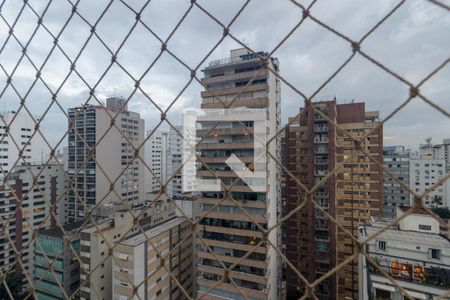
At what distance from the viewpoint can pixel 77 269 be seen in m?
6.40

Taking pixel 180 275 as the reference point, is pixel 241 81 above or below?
above

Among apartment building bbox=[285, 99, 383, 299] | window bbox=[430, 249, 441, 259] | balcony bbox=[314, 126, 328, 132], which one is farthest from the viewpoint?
balcony bbox=[314, 126, 328, 132]

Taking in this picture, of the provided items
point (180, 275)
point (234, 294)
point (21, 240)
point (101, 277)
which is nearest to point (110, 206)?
point (101, 277)

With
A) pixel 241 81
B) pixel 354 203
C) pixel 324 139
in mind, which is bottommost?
pixel 354 203

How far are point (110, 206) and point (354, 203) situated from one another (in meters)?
7.18

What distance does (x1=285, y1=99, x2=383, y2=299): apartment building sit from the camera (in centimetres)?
701

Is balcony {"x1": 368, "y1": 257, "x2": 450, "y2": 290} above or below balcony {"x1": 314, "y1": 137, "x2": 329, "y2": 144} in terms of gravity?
below

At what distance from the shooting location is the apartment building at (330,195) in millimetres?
7008

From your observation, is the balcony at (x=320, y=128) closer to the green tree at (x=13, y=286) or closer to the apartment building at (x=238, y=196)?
the apartment building at (x=238, y=196)

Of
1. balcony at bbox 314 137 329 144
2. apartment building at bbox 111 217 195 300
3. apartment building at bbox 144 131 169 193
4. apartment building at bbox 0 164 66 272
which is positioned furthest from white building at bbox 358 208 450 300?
apartment building at bbox 144 131 169 193

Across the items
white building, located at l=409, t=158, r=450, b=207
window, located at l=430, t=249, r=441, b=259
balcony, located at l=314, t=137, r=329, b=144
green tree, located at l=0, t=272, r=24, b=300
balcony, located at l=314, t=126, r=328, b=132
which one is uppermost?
balcony, located at l=314, t=126, r=328, b=132

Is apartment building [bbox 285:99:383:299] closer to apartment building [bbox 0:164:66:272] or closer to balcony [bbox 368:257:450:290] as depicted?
balcony [bbox 368:257:450:290]

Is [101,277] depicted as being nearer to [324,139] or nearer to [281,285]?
[281,285]

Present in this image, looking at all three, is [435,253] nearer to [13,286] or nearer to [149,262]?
[149,262]
